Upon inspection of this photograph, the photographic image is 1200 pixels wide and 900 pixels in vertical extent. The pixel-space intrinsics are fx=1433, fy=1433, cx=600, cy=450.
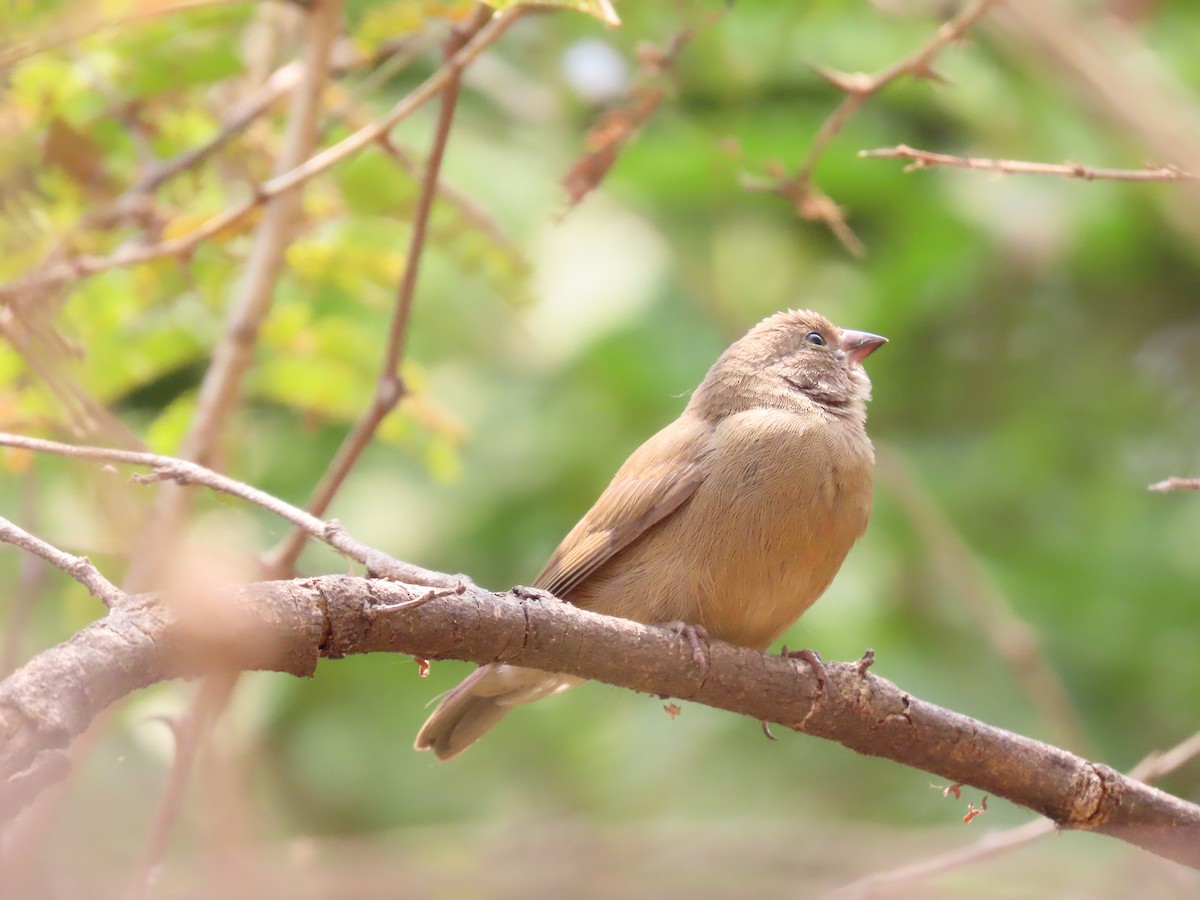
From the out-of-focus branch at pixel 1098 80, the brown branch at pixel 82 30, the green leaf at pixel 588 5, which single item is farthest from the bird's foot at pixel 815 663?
the brown branch at pixel 82 30

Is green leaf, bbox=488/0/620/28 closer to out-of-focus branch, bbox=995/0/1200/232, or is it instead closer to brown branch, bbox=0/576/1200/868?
brown branch, bbox=0/576/1200/868

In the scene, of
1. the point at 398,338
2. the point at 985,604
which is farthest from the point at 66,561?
the point at 985,604

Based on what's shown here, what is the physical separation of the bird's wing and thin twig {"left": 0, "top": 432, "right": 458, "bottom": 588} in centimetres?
166

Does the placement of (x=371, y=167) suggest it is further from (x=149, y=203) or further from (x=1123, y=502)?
(x=1123, y=502)

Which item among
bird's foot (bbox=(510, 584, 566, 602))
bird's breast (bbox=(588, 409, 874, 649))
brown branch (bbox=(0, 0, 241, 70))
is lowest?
bird's foot (bbox=(510, 584, 566, 602))

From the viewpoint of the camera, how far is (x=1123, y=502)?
6.98m

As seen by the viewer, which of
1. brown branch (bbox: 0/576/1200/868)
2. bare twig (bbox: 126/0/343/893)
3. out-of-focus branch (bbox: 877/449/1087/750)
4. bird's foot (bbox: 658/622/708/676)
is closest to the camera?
brown branch (bbox: 0/576/1200/868)

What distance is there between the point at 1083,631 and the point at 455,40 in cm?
411

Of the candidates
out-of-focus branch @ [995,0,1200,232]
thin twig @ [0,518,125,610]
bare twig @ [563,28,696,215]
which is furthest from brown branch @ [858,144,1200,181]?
thin twig @ [0,518,125,610]

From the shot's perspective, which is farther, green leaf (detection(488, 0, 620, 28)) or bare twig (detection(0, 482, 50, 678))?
green leaf (detection(488, 0, 620, 28))

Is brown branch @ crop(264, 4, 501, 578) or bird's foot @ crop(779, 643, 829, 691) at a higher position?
brown branch @ crop(264, 4, 501, 578)

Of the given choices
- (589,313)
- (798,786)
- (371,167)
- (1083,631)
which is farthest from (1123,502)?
(371,167)

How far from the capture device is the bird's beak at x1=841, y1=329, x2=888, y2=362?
5.18 m

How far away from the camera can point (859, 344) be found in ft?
17.0
